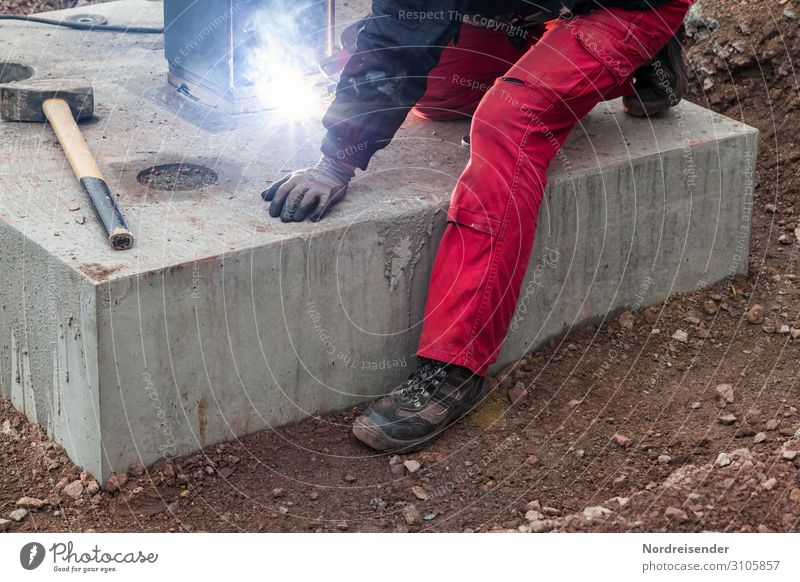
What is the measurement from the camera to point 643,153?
4047mm

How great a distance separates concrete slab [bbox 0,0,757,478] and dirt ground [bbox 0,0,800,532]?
0.31 feet

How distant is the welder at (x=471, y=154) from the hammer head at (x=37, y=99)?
2.97ft

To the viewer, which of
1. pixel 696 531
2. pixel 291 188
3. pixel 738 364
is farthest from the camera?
pixel 738 364

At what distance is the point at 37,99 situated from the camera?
4016 mm

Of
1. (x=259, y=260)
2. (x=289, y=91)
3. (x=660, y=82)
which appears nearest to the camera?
(x=259, y=260)

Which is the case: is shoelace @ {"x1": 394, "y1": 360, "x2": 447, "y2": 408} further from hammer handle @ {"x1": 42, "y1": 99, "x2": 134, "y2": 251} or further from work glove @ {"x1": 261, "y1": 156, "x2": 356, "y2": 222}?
hammer handle @ {"x1": 42, "y1": 99, "x2": 134, "y2": 251}

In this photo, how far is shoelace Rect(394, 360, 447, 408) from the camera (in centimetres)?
356

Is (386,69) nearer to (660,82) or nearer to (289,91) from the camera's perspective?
(289,91)

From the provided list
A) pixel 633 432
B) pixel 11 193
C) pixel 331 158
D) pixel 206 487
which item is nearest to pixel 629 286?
pixel 633 432

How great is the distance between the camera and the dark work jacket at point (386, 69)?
3.49 m

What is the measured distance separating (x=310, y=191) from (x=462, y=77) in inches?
41.0

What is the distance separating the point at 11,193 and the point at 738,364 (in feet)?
8.14

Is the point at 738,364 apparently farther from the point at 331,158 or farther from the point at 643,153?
the point at 331,158

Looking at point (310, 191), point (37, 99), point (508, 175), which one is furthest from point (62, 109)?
point (508, 175)
